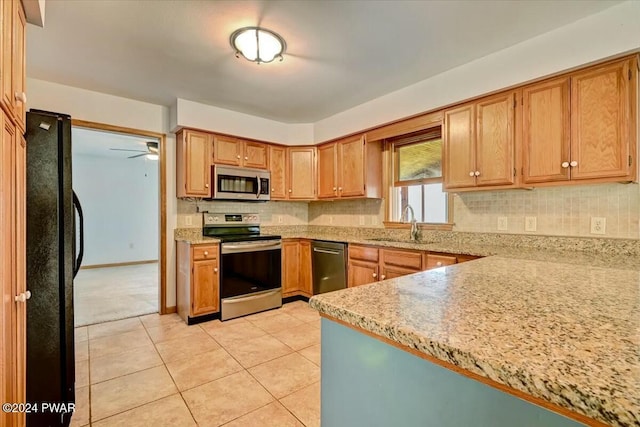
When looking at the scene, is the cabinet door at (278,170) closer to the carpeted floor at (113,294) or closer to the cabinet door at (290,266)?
the cabinet door at (290,266)

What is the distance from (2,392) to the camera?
3.24ft

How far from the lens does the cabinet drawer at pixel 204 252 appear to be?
10.5ft

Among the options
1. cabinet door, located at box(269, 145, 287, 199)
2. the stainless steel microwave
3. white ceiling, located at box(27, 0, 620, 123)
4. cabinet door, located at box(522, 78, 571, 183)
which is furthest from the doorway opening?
cabinet door, located at box(522, 78, 571, 183)

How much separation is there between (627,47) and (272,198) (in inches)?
137

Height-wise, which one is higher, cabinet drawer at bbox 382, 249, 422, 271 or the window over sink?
the window over sink

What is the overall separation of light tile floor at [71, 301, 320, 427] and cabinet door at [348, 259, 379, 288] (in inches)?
23.9

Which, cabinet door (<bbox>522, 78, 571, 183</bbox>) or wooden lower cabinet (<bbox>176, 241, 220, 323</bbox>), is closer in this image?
cabinet door (<bbox>522, 78, 571, 183</bbox>)

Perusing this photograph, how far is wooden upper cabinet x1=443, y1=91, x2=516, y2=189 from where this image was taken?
237 cm

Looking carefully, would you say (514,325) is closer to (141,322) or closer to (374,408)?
(374,408)

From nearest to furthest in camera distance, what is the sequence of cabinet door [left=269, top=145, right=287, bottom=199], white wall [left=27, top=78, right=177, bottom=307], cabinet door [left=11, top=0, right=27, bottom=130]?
cabinet door [left=11, top=0, right=27, bottom=130] < white wall [left=27, top=78, right=177, bottom=307] < cabinet door [left=269, top=145, right=287, bottom=199]

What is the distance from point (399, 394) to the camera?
733 mm

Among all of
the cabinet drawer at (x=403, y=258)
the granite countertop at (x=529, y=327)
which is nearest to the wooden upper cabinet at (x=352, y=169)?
the cabinet drawer at (x=403, y=258)

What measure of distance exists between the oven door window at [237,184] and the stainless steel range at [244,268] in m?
0.45

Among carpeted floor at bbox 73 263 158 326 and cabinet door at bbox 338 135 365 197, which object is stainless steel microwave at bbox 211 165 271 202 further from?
carpeted floor at bbox 73 263 158 326
